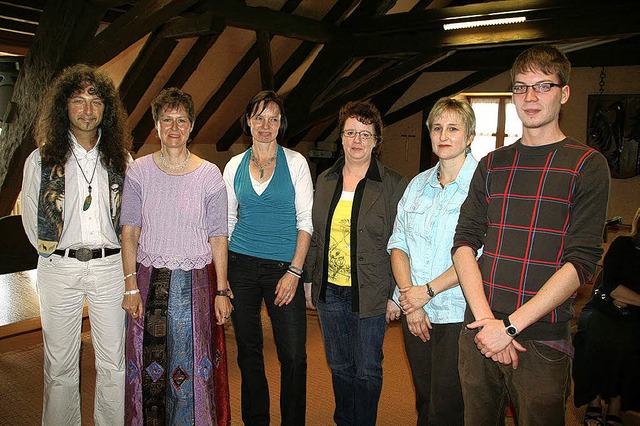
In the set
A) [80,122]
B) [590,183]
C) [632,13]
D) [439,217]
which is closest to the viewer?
[590,183]

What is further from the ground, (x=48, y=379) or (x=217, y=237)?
(x=217, y=237)

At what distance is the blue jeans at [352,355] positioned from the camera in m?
2.24

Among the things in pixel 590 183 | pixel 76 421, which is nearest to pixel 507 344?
pixel 590 183

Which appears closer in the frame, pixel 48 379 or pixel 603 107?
pixel 48 379

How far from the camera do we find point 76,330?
223cm

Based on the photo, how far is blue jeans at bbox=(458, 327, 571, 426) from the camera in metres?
1.59

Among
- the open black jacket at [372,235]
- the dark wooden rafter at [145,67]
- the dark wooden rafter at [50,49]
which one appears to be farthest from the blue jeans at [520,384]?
the dark wooden rafter at [145,67]

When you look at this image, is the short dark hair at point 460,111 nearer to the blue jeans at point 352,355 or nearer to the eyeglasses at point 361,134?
the eyeglasses at point 361,134

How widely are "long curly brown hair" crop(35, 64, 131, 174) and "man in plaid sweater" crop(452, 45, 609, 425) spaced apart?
1.50 metres

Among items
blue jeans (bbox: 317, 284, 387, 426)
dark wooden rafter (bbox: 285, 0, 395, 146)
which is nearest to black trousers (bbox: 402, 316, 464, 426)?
blue jeans (bbox: 317, 284, 387, 426)

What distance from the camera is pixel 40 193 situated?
214 cm

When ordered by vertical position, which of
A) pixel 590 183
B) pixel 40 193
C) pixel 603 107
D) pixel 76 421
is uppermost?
pixel 603 107

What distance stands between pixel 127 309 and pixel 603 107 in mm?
7911

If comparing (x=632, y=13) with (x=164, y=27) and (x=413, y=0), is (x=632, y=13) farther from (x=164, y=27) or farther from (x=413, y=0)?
(x=164, y=27)
